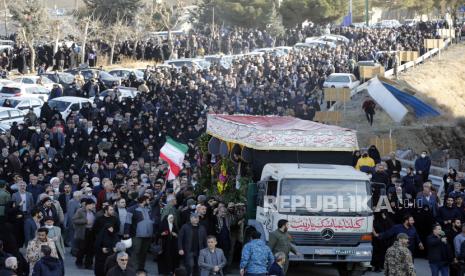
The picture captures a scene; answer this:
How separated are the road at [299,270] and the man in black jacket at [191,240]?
180 cm

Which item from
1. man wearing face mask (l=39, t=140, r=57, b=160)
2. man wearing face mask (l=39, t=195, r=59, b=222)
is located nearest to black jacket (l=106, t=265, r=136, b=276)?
man wearing face mask (l=39, t=195, r=59, b=222)

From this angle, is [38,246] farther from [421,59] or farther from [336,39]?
[336,39]

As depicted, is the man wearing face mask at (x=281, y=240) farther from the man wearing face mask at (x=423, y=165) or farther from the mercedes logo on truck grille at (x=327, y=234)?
the man wearing face mask at (x=423, y=165)

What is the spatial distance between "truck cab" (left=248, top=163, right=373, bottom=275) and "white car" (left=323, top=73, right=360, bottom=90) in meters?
26.5

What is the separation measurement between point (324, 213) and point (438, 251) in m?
1.98

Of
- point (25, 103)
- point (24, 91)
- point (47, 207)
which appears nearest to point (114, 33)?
point (24, 91)

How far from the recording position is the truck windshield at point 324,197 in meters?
18.2

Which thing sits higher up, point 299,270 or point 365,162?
point 365,162

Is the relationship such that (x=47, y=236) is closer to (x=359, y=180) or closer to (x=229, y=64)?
(x=359, y=180)

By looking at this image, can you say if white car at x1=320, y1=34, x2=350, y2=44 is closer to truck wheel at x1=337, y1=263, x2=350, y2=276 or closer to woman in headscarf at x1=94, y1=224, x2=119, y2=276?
truck wheel at x1=337, y1=263, x2=350, y2=276

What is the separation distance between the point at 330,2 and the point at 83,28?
2223 cm

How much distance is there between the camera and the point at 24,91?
43.5 metres

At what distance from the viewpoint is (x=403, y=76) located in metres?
52.4

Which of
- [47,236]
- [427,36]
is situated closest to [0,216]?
[47,236]
